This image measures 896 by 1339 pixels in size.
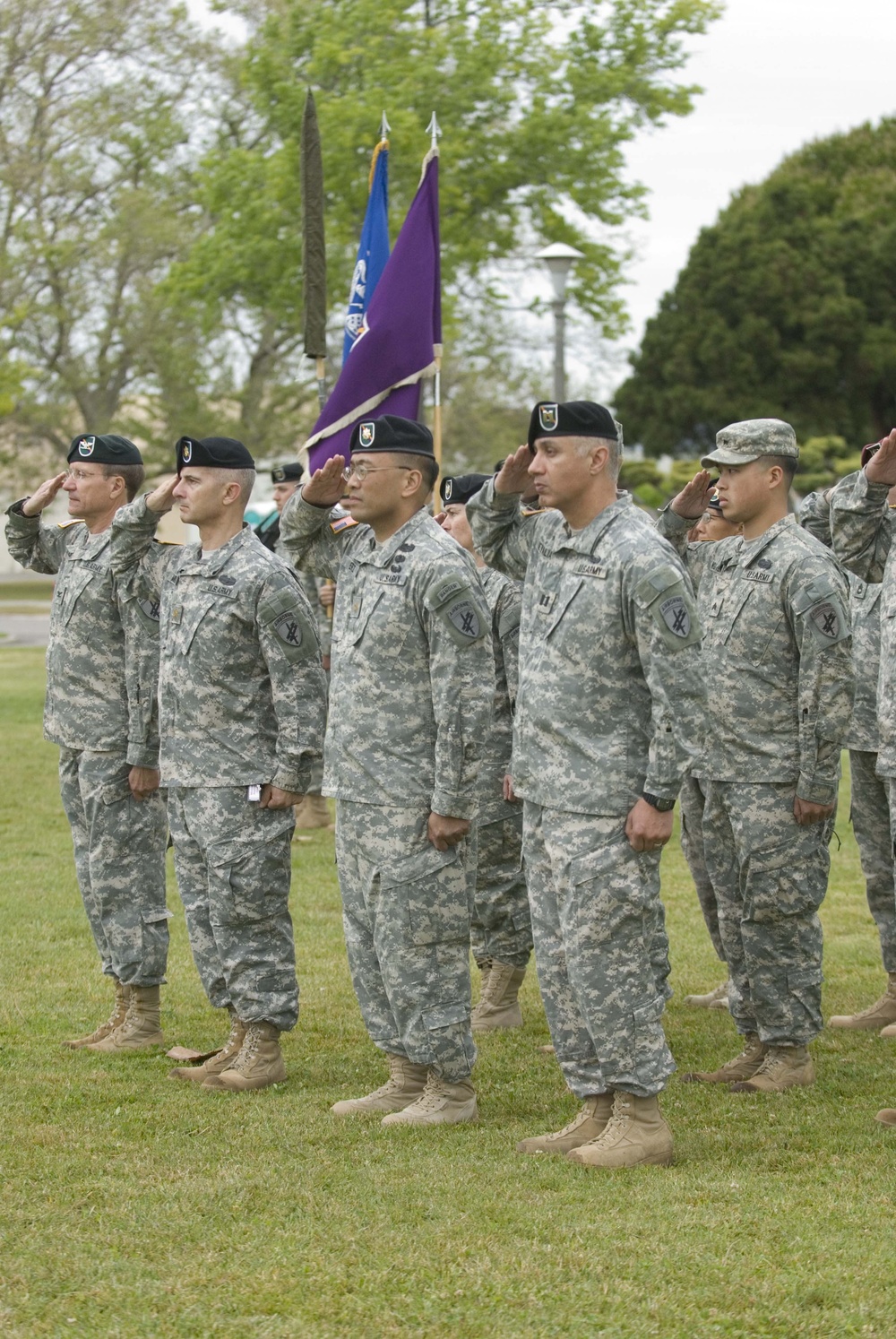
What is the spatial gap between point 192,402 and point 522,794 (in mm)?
36173

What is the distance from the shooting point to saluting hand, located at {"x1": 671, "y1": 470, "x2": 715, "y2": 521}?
640 centimetres

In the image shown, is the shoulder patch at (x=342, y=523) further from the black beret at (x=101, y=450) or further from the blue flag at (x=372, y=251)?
the blue flag at (x=372, y=251)

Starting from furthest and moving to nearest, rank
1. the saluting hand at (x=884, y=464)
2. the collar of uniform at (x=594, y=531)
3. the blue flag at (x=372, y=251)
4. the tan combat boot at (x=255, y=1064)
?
the blue flag at (x=372, y=251) < the tan combat boot at (x=255, y=1064) < the saluting hand at (x=884, y=464) < the collar of uniform at (x=594, y=531)

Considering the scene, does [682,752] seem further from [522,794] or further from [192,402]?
[192,402]

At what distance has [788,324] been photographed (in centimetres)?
4156

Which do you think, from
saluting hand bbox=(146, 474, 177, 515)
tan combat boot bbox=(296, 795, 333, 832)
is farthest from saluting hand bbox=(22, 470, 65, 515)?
tan combat boot bbox=(296, 795, 333, 832)

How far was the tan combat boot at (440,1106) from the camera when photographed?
5.62m

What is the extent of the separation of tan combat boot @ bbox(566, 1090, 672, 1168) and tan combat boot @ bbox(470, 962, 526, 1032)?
2.05 m

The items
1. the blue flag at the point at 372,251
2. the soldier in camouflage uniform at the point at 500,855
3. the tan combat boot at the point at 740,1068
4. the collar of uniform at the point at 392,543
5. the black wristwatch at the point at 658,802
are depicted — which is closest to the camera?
the black wristwatch at the point at 658,802

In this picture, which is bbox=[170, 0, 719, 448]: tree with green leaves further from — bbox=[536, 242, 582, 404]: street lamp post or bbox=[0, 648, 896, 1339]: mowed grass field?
bbox=[0, 648, 896, 1339]: mowed grass field

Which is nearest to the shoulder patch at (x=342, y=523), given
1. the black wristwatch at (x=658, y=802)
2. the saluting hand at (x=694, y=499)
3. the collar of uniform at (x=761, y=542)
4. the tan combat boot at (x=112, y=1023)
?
the saluting hand at (x=694, y=499)

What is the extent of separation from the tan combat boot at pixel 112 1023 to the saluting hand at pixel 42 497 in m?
1.95

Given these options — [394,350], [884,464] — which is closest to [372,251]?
[394,350]

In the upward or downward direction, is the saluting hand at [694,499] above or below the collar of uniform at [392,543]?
above
